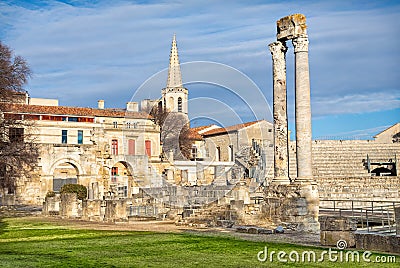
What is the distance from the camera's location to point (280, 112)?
72.0 feet

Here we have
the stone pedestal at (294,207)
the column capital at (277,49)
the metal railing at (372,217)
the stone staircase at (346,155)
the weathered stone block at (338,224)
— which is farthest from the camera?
the stone staircase at (346,155)

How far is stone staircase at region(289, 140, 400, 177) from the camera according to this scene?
4444 cm

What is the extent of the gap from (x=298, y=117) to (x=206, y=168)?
1420 inches

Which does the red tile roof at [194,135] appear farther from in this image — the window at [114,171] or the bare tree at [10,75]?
the bare tree at [10,75]

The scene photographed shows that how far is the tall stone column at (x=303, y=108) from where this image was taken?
2042 cm

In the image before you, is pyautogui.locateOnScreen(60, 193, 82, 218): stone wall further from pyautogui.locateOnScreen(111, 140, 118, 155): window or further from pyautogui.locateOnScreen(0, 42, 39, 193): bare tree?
pyautogui.locateOnScreen(111, 140, 118, 155): window

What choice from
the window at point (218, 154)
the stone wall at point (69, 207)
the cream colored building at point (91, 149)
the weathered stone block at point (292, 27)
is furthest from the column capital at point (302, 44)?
the window at point (218, 154)

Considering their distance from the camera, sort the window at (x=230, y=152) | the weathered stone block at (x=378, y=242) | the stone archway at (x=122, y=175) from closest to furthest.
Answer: the weathered stone block at (x=378, y=242)
the stone archway at (x=122, y=175)
the window at (x=230, y=152)

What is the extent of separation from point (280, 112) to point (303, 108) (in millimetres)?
1665

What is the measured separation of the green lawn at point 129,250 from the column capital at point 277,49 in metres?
9.98

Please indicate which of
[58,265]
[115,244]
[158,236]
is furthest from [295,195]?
[58,265]

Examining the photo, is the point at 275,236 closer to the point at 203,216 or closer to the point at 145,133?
the point at 203,216

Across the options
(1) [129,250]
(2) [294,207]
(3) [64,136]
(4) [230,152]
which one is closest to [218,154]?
(4) [230,152]

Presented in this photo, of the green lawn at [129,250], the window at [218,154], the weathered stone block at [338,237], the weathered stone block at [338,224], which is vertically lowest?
the green lawn at [129,250]
